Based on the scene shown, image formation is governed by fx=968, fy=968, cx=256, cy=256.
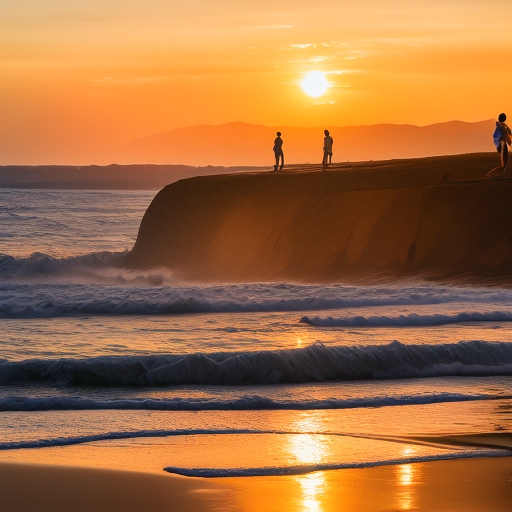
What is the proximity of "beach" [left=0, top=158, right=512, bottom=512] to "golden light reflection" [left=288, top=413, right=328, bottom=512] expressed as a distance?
3 cm

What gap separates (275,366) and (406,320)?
6.10m

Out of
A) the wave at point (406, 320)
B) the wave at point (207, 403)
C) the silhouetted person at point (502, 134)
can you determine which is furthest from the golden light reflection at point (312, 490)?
the silhouetted person at point (502, 134)

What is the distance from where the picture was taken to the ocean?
1035cm

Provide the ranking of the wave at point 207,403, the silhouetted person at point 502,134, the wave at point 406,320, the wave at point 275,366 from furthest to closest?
the silhouetted person at point 502,134
the wave at point 406,320
the wave at point 275,366
the wave at point 207,403

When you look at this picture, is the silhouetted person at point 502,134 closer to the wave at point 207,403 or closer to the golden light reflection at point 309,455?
the wave at point 207,403

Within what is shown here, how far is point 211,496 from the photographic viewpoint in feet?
27.8

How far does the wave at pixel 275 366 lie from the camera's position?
1416 cm

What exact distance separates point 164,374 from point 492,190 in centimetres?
1824

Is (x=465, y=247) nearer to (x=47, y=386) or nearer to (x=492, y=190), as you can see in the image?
(x=492, y=190)

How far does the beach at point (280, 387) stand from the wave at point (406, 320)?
0.17 ft

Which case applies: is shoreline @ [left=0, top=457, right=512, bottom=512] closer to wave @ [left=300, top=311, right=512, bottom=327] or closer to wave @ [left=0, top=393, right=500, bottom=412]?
wave @ [left=0, top=393, right=500, bottom=412]

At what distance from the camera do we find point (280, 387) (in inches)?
547

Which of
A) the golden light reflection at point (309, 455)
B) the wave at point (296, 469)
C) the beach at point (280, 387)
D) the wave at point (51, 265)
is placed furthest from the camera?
the wave at point (51, 265)

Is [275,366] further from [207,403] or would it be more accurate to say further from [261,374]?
[207,403]
